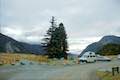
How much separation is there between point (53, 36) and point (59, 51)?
4.81 metres

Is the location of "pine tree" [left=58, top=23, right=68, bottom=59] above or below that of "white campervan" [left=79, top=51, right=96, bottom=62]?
above

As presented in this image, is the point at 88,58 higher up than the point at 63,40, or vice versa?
the point at 63,40

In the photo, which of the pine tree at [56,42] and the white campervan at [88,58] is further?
the pine tree at [56,42]

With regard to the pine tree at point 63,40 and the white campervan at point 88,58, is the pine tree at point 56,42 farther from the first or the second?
the white campervan at point 88,58

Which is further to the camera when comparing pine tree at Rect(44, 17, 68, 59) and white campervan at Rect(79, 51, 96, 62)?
pine tree at Rect(44, 17, 68, 59)

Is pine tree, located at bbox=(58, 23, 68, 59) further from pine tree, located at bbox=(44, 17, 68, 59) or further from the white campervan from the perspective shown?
the white campervan

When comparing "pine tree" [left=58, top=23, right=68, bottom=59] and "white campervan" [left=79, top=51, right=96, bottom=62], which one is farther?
"pine tree" [left=58, top=23, right=68, bottom=59]

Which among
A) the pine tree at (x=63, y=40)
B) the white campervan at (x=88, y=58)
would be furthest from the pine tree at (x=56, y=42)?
the white campervan at (x=88, y=58)

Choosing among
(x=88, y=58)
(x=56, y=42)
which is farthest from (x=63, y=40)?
(x=88, y=58)

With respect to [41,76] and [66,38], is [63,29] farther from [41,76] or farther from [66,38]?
[41,76]

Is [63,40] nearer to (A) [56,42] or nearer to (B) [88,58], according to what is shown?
(A) [56,42]

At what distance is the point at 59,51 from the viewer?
3211 inches

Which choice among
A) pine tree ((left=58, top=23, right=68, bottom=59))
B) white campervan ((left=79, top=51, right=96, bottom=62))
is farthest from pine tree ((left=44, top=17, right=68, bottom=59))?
white campervan ((left=79, top=51, right=96, bottom=62))

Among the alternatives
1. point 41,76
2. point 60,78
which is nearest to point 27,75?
point 41,76
